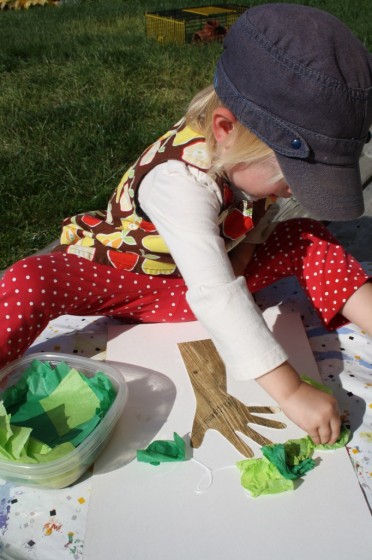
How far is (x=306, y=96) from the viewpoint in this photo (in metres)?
0.83

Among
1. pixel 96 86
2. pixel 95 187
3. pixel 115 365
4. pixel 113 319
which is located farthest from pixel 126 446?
pixel 96 86

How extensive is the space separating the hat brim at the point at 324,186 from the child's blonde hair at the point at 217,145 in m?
0.04

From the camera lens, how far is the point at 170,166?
3.33 ft

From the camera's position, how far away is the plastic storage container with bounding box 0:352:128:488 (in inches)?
33.4

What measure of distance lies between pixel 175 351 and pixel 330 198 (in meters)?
0.41

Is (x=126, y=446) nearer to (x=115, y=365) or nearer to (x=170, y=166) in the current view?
(x=115, y=365)

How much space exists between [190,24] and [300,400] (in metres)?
2.67

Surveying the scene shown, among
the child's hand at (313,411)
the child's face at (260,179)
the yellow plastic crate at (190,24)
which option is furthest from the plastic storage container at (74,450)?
the yellow plastic crate at (190,24)

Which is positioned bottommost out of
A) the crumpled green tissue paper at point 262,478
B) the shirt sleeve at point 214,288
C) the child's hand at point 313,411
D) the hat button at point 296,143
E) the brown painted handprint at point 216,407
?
the brown painted handprint at point 216,407

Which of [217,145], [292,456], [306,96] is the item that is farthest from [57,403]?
[306,96]

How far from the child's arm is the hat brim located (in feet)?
0.75

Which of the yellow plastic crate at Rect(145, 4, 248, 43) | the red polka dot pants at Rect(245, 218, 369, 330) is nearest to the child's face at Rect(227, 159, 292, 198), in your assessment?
the red polka dot pants at Rect(245, 218, 369, 330)

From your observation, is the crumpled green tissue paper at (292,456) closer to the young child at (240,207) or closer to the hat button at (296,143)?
the young child at (240,207)

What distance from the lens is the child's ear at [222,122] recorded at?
930 millimetres
